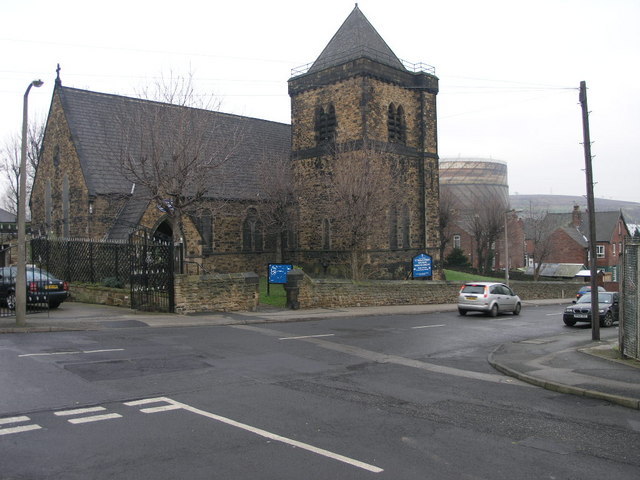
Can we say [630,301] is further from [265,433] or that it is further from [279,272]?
[279,272]

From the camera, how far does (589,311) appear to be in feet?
75.3

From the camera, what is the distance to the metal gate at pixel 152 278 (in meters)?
20.2

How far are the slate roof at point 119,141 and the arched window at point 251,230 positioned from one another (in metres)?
1.48

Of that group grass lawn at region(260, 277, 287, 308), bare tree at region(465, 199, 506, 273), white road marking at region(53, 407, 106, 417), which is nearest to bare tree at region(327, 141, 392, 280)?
grass lawn at region(260, 277, 287, 308)

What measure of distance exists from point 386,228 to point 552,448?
28695 mm

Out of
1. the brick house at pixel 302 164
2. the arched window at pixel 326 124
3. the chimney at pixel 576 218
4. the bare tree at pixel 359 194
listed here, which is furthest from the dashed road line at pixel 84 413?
the chimney at pixel 576 218

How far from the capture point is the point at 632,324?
12727mm

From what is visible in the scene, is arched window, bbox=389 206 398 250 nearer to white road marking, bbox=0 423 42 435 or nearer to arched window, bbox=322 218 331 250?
arched window, bbox=322 218 331 250

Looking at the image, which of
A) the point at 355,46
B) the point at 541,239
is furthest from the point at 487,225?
the point at 355,46

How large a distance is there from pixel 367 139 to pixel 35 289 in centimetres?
2159

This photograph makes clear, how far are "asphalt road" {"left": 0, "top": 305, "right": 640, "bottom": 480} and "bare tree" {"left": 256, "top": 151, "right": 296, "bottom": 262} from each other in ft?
68.3

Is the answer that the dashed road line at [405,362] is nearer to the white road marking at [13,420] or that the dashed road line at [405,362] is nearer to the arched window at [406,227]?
the white road marking at [13,420]

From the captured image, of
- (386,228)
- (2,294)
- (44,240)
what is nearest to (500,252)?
(386,228)

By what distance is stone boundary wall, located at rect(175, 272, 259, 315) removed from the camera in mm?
20469
